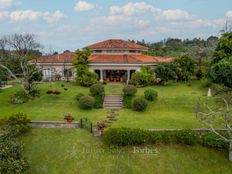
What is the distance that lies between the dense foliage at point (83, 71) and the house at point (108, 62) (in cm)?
158

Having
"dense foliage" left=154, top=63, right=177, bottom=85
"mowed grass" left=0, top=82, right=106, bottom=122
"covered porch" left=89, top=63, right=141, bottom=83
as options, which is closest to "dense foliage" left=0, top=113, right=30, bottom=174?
"mowed grass" left=0, top=82, right=106, bottom=122

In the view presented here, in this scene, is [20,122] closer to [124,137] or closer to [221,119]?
[124,137]

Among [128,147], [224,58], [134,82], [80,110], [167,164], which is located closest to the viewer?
[167,164]

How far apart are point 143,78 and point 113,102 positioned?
25.6 ft

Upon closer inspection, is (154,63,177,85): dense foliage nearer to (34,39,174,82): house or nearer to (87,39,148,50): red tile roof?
(34,39,174,82): house

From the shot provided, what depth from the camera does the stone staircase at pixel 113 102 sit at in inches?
1023

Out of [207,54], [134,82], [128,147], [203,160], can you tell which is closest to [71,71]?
[134,82]

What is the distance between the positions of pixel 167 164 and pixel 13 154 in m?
9.18

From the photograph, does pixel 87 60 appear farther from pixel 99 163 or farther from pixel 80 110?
pixel 99 163

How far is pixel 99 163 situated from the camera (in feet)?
53.6

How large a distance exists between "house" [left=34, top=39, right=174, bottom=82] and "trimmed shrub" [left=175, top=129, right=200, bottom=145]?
18571mm

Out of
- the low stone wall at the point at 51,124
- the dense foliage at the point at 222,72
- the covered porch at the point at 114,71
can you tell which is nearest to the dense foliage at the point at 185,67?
the covered porch at the point at 114,71

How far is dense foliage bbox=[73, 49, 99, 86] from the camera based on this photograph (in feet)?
108

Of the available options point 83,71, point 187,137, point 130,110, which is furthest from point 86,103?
point 187,137
